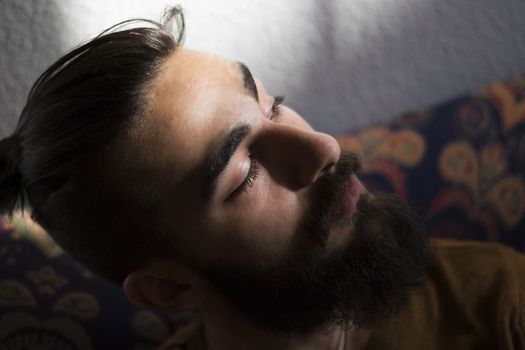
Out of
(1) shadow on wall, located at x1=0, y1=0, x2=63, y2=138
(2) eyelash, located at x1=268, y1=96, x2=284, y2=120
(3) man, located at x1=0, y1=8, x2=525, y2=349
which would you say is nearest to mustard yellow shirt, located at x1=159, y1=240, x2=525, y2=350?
(3) man, located at x1=0, y1=8, x2=525, y2=349

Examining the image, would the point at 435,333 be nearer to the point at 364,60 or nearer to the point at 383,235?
the point at 383,235

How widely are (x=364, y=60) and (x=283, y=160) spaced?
22.4 inches

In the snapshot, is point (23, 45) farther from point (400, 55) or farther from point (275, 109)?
point (400, 55)

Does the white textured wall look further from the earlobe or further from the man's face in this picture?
the earlobe

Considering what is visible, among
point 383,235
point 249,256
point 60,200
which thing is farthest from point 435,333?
point 60,200

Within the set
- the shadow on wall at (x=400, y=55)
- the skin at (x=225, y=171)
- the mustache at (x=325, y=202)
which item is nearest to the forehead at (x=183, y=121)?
the skin at (x=225, y=171)

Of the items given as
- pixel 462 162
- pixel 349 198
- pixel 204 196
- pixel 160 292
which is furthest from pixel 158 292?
pixel 462 162

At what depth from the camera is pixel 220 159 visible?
2.11 feet

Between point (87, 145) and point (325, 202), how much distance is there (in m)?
0.30

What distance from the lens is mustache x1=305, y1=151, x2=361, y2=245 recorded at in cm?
69

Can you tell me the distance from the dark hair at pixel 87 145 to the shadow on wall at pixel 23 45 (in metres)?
0.36

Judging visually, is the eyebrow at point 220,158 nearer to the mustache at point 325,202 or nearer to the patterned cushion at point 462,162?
the mustache at point 325,202

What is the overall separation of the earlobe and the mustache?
0.63 feet

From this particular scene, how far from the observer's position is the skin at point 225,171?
2.12 feet
